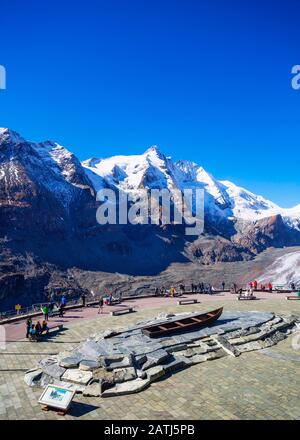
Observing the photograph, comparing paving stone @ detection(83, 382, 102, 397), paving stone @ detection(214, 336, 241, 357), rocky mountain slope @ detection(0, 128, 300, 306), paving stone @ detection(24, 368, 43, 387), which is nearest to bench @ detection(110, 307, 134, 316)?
paving stone @ detection(214, 336, 241, 357)

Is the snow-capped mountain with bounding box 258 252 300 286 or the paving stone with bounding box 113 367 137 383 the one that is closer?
the paving stone with bounding box 113 367 137 383

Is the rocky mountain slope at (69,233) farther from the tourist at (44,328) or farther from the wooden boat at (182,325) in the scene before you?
the wooden boat at (182,325)

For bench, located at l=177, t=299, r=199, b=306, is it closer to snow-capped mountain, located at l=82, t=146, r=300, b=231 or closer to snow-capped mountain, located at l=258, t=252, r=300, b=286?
snow-capped mountain, located at l=258, t=252, r=300, b=286

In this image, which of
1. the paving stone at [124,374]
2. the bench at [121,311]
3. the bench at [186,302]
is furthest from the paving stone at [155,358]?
the bench at [186,302]

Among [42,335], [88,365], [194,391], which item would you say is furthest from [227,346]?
[42,335]

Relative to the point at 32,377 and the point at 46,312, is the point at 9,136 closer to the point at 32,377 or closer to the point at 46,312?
the point at 46,312

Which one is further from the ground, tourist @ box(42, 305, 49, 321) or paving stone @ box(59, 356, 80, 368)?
Result: tourist @ box(42, 305, 49, 321)
